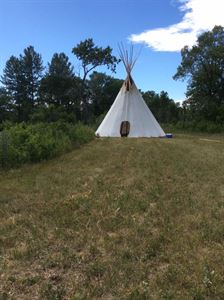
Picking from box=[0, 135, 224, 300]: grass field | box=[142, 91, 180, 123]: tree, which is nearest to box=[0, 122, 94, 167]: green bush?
box=[0, 135, 224, 300]: grass field

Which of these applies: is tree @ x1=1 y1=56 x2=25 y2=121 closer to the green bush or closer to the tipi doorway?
the tipi doorway

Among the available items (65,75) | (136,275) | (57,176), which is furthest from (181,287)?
(65,75)

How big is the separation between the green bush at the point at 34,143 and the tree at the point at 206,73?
2136cm

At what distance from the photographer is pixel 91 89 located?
47156mm

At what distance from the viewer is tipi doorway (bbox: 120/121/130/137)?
1716cm

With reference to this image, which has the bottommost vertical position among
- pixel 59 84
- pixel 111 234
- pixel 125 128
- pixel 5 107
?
pixel 111 234

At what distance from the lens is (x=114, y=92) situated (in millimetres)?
48031

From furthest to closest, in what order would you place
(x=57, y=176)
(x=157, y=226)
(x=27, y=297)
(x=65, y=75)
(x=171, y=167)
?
(x=65, y=75) → (x=171, y=167) → (x=57, y=176) → (x=157, y=226) → (x=27, y=297)

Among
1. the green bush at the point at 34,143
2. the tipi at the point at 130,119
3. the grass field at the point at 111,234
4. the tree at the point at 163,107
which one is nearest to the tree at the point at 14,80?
the tree at the point at 163,107

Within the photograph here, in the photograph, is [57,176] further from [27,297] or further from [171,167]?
[27,297]

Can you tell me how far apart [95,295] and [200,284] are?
828 mm

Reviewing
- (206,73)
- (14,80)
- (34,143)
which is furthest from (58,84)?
(34,143)

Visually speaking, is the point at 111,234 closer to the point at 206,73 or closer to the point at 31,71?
the point at 206,73

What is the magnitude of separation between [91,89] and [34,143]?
1555 inches
